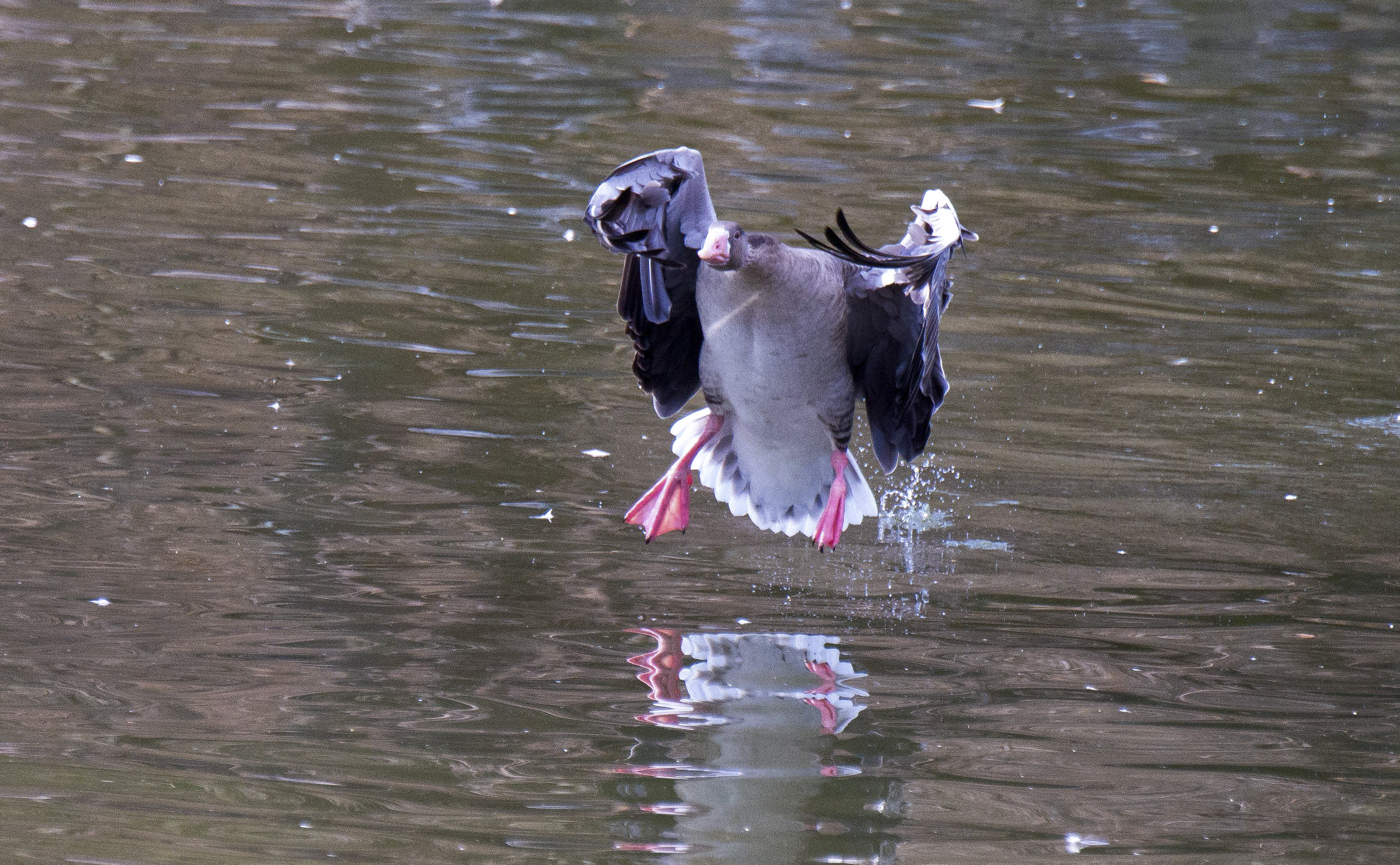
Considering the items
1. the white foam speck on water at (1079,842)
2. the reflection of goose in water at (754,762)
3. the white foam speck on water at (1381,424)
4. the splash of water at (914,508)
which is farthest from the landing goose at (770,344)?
the white foam speck on water at (1381,424)

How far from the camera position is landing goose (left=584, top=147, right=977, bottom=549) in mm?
4820

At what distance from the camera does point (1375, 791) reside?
3.99m

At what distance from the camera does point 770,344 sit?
511 centimetres

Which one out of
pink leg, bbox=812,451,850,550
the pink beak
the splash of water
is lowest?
the splash of water

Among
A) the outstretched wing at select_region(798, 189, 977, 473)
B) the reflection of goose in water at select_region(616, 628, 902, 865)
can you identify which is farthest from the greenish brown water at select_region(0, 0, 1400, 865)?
the outstretched wing at select_region(798, 189, 977, 473)

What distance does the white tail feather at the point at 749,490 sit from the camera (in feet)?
17.9

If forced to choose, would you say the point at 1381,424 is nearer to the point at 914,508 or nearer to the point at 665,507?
the point at 914,508

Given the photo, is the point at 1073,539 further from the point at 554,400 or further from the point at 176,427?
the point at 176,427

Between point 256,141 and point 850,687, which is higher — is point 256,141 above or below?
above

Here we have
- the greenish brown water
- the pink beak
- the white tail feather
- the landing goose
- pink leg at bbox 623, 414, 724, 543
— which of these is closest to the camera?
the greenish brown water

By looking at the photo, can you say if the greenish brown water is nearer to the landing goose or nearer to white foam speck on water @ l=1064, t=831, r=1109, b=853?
white foam speck on water @ l=1064, t=831, r=1109, b=853

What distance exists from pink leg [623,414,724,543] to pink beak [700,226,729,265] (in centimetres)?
87

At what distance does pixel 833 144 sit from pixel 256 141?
389 centimetres

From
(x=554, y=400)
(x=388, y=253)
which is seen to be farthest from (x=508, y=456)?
(x=388, y=253)
